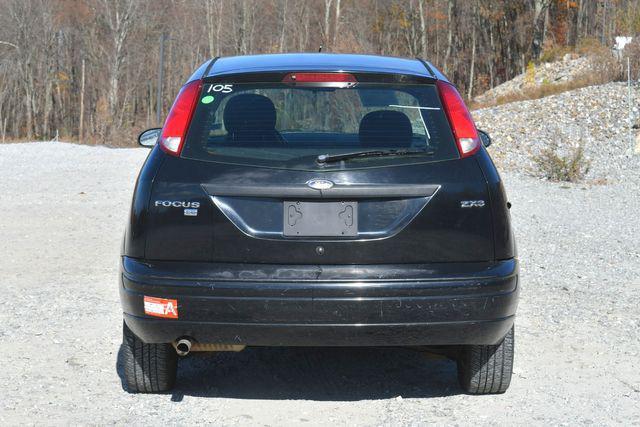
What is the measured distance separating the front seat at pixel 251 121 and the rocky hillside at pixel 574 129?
52.7 feet

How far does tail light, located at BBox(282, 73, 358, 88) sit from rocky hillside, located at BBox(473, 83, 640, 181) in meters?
16.0

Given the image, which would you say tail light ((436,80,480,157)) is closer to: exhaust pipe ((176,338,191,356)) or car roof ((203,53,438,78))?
car roof ((203,53,438,78))

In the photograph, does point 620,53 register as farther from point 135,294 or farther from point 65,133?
point 65,133

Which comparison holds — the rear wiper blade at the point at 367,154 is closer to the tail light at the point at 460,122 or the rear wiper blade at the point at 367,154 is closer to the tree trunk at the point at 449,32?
the tail light at the point at 460,122

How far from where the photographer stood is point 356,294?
13.6ft

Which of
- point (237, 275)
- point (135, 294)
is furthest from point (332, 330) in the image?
point (135, 294)

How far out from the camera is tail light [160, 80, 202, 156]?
4.41 meters

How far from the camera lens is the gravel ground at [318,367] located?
181 inches

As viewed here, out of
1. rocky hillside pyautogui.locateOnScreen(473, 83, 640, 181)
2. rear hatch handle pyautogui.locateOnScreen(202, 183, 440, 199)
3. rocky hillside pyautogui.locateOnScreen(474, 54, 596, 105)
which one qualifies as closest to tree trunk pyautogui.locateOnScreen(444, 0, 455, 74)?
rocky hillside pyautogui.locateOnScreen(474, 54, 596, 105)

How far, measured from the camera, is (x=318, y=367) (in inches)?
219

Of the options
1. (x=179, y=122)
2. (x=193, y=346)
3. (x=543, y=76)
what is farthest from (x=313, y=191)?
(x=543, y=76)

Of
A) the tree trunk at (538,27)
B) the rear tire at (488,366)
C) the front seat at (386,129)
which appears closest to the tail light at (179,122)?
the front seat at (386,129)

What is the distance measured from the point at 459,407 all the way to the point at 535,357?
122 cm

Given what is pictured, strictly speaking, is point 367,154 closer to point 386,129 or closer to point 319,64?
point 386,129
